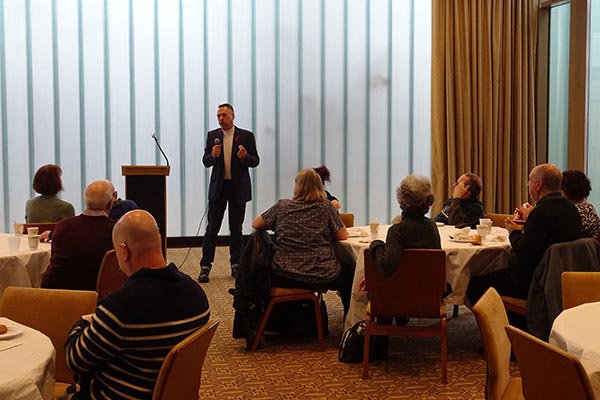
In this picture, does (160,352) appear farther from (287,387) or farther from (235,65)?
(235,65)

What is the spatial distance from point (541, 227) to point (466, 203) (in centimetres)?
167

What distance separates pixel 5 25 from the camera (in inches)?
340

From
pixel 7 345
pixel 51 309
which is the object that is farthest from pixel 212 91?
pixel 7 345

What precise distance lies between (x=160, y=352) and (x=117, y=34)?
7.12 m

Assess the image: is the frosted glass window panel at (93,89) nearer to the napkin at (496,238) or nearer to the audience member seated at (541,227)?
the napkin at (496,238)

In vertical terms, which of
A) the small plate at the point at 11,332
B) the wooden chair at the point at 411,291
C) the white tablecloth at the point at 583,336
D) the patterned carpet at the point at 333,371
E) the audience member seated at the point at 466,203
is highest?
the audience member seated at the point at 466,203

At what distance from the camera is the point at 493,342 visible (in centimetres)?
266

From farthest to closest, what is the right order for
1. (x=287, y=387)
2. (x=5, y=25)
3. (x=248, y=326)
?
1. (x=5, y=25)
2. (x=248, y=326)
3. (x=287, y=387)

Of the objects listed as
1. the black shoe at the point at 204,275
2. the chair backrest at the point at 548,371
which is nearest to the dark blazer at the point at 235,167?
the black shoe at the point at 204,275

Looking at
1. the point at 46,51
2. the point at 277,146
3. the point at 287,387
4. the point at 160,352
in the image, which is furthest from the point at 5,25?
the point at 160,352

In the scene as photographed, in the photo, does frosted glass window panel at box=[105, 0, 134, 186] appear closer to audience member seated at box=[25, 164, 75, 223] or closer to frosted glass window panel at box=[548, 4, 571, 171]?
audience member seated at box=[25, 164, 75, 223]

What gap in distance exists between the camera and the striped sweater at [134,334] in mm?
2354

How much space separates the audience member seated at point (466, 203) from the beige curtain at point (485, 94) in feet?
10.4

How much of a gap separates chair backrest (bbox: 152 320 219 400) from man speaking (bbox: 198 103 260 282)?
4953 mm
